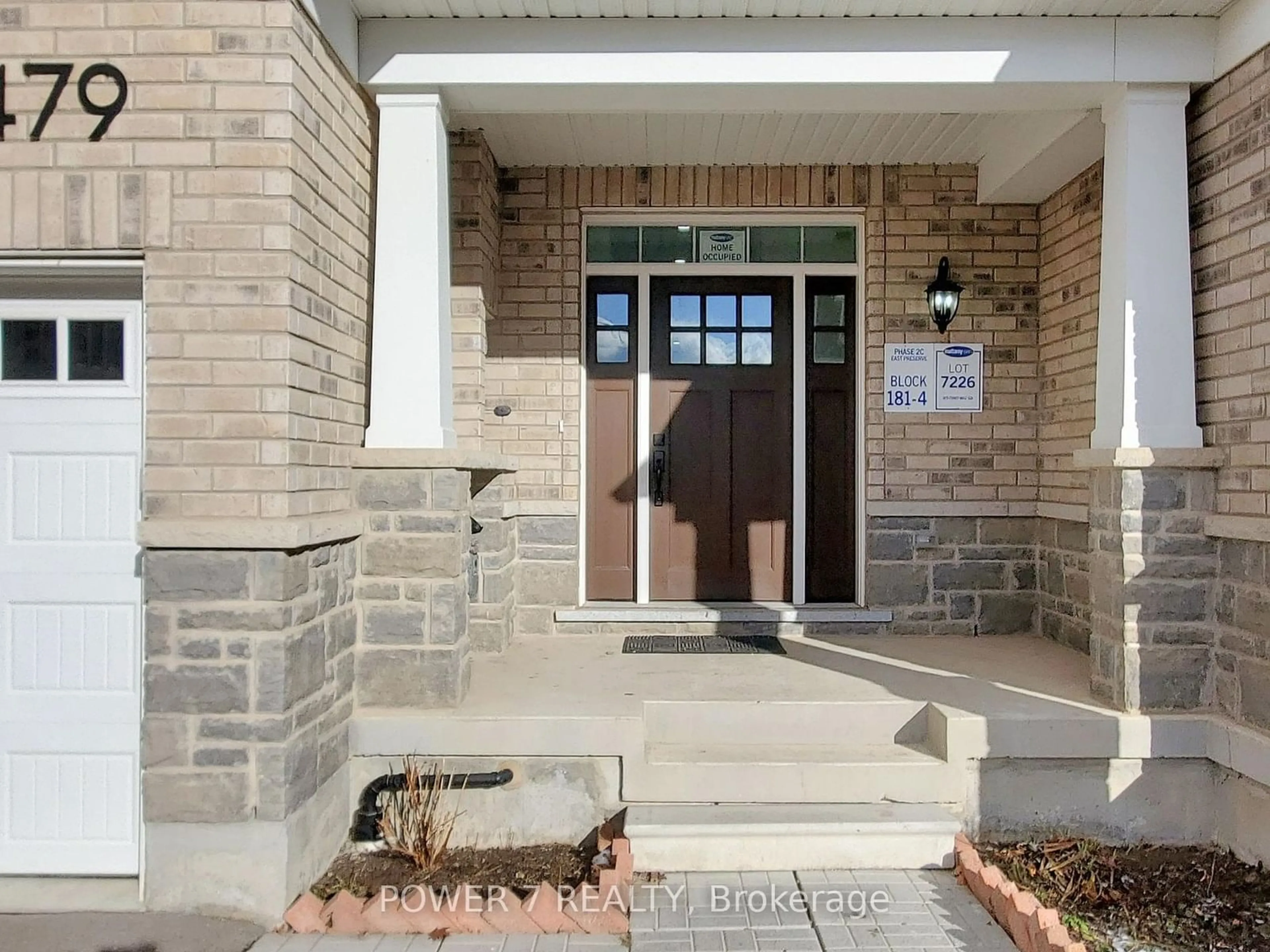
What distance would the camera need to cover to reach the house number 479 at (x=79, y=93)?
2.94m

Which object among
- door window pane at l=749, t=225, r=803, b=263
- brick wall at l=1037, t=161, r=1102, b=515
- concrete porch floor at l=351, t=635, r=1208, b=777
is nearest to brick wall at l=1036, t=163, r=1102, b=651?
brick wall at l=1037, t=161, r=1102, b=515

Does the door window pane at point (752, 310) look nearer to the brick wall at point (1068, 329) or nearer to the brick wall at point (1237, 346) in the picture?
the brick wall at point (1068, 329)

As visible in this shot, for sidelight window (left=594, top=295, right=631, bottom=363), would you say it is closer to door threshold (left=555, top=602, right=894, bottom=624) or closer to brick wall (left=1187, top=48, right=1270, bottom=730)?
door threshold (left=555, top=602, right=894, bottom=624)

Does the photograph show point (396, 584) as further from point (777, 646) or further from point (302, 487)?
point (777, 646)

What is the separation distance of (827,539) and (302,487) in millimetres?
3261

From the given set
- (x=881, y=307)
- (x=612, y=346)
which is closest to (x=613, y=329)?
(x=612, y=346)

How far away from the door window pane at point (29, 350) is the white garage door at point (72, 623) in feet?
0.06

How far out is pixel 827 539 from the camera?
17.6ft

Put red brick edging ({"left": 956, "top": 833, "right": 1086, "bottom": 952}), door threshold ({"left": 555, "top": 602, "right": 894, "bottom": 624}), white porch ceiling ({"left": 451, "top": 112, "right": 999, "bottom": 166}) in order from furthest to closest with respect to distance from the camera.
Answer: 1. door threshold ({"left": 555, "top": 602, "right": 894, "bottom": 624})
2. white porch ceiling ({"left": 451, "top": 112, "right": 999, "bottom": 166})
3. red brick edging ({"left": 956, "top": 833, "right": 1086, "bottom": 952})

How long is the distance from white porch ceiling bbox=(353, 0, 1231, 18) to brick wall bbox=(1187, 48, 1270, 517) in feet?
1.41

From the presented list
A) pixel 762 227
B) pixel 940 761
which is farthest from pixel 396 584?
pixel 762 227

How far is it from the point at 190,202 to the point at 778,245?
11.0ft

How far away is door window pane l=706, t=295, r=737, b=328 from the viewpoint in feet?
17.8

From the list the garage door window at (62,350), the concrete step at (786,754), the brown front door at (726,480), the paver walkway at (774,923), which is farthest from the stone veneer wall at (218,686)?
the brown front door at (726,480)
